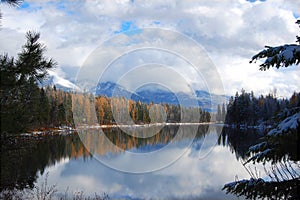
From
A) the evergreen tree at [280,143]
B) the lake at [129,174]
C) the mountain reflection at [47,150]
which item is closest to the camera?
the evergreen tree at [280,143]

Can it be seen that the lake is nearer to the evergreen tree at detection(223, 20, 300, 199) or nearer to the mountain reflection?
the mountain reflection

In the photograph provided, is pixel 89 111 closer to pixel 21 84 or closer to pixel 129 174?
pixel 129 174

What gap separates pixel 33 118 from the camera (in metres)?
5.78

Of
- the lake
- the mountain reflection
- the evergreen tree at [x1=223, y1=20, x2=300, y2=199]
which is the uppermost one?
the evergreen tree at [x1=223, y1=20, x2=300, y2=199]

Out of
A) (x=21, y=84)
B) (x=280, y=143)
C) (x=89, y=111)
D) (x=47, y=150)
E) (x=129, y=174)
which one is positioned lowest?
(x=129, y=174)

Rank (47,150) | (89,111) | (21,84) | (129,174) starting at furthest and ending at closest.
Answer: (89,111), (47,150), (129,174), (21,84)

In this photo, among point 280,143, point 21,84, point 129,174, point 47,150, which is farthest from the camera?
point 47,150

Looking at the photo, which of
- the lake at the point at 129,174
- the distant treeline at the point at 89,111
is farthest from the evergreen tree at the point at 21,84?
the distant treeline at the point at 89,111

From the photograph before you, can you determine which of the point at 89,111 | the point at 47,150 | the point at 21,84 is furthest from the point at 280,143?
the point at 89,111

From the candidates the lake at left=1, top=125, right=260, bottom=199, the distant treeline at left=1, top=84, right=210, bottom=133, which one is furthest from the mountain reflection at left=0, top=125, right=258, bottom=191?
the distant treeline at left=1, top=84, right=210, bottom=133

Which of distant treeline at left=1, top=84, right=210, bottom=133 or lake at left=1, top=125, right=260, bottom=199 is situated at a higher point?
A: distant treeline at left=1, top=84, right=210, bottom=133

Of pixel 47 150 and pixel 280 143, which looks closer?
pixel 280 143

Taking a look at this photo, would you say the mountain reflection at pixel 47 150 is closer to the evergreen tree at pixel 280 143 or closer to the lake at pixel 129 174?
the lake at pixel 129 174

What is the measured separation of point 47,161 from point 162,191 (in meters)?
14.7
